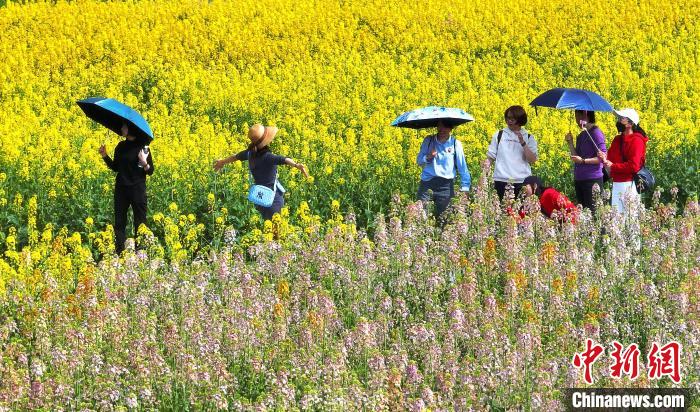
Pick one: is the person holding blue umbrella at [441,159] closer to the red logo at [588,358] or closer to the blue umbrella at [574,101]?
the blue umbrella at [574,101]

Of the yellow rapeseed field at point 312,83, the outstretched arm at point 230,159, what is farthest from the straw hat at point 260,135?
the yellow rapeseed field at point 312,83

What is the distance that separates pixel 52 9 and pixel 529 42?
924cm

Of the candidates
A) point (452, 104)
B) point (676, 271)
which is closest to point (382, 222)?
point (676, 271)

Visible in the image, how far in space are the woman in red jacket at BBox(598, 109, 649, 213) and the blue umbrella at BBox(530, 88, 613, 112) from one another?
0.57 meters

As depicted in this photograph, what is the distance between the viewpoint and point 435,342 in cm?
761

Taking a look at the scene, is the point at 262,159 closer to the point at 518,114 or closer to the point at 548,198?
the point at 518,114

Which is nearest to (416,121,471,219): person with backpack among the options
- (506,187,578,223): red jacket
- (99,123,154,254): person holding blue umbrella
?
(506,187,578,223): red jacket

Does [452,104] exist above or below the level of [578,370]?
above

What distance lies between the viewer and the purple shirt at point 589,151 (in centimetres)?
1238

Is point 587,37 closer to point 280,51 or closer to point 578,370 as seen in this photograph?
point 280,51

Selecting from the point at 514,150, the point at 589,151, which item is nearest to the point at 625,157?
the point at 589,151

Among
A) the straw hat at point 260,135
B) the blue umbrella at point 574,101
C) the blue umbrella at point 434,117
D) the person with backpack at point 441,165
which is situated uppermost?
the blue umbrella at point 574,101

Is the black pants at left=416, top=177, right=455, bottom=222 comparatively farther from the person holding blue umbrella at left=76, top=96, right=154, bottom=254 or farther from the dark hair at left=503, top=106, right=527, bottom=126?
the person holding blue umbrella at left=76, top=96, right=154, bottom=254

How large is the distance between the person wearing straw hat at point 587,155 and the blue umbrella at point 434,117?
1092 millimetres
